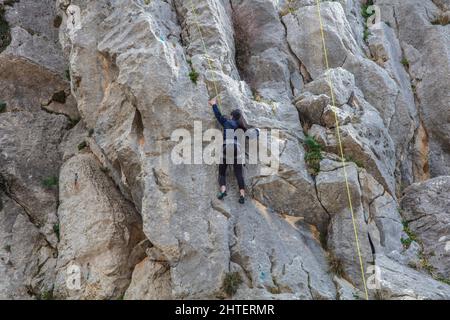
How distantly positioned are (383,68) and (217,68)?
738cm

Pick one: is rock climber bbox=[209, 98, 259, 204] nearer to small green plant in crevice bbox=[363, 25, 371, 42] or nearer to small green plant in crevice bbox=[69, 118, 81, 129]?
small green plant in crevice bbox=[69, 118, 81, 129]

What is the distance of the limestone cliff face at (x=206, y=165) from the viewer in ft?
42.7

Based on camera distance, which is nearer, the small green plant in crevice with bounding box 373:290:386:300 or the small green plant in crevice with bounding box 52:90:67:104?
the small green plant in crevice with bounding box 373:290:386:300

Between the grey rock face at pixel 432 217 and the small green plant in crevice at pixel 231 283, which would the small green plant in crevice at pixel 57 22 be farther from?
the grey rock face at pixel 432 217

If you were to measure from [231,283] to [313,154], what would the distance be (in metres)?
4.65

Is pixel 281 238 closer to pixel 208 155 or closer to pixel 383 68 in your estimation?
pixel 208 155

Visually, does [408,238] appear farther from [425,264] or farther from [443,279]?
[443,279]

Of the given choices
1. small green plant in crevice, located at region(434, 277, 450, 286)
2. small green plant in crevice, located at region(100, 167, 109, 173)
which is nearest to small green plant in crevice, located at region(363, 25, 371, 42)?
small green plant in crevice, located at region(434, 277, 450, 286)

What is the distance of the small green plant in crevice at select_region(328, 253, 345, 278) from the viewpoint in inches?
516

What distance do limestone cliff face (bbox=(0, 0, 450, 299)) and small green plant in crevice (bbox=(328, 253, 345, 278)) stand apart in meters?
0.04

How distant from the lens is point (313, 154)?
14641 mm

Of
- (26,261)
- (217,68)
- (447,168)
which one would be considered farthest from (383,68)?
(26,261)

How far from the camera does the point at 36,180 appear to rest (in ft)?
53.8


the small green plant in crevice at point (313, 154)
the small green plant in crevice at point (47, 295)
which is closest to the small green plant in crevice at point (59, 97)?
the small green plant in crevice at point (47, 295)
